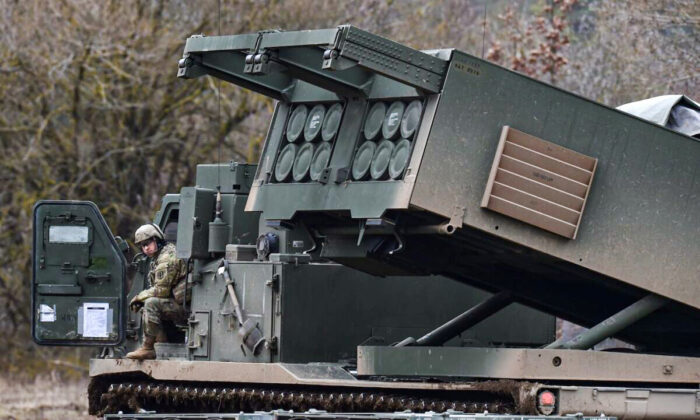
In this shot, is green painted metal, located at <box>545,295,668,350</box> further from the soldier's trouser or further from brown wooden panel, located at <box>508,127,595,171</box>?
the soldier's trouser

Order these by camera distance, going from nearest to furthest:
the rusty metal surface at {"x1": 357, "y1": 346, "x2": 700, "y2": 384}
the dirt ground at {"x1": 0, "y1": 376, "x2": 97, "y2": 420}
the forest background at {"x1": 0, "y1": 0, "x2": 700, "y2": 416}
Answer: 1. the rusty metal surface at {"x1": 357, "y1": 346, "x2": 700, "y2": 384}
2. the dirt ground at {"x1": 0, "y1": 376, "x2": 97, "y2": 420}
3. the forest background at {"x1": 0, "y1": 0, "x2": 700, "y2": 416}

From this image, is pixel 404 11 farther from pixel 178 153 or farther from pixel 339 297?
pixel 339 297

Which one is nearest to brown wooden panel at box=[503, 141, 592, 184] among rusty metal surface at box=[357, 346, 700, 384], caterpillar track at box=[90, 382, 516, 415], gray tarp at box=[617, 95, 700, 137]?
rusty metal surface at box=[357, 346, 700, 384]

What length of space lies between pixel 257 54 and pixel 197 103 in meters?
13.7

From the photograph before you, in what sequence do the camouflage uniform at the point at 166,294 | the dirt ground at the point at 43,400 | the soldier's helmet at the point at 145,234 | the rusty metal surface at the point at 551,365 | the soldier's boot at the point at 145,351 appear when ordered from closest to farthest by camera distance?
the rusty metal surface at the point at 551,365
the soldier's boot at the point at 145,351
the camouflage uniform at the point at 166,294
the soldier's helmet at the point at 145,234
the dirt ground at the point at 43,400

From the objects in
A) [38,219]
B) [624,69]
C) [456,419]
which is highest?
[624,69]

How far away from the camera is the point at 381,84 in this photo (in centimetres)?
A: 1048

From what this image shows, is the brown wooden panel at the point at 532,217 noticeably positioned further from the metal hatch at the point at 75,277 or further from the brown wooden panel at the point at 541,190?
the metal hatch at the point at 75,277

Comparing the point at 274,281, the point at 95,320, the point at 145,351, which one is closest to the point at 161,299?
the point at 145,351

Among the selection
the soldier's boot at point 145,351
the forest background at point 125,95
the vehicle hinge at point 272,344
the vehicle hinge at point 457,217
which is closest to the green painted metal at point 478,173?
the vehicle hinge at point 457,217

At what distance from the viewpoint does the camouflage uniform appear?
12516mm

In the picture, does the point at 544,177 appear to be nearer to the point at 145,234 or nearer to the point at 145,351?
the point at 145,351

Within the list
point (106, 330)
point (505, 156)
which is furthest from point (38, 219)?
point (505, 156)

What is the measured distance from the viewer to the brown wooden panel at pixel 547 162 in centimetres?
998
